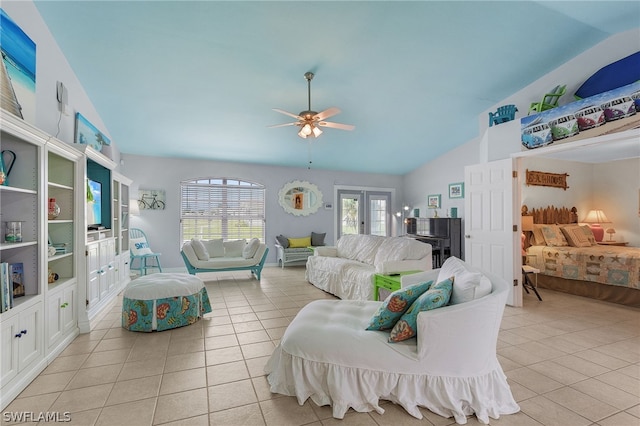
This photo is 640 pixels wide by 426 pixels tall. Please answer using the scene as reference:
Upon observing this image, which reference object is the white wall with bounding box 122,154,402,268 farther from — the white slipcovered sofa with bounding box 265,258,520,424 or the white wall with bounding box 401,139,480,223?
the white slipcovered sofa with bounding box 265,258,520,424

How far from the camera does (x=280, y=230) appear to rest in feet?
24.9

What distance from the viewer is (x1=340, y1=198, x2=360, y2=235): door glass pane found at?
27.3 ft

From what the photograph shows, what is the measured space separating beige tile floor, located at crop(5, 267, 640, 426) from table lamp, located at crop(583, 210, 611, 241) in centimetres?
274

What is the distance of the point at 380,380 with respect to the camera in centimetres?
188

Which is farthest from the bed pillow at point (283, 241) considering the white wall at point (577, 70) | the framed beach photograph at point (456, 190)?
the white wall at point (577, 70)

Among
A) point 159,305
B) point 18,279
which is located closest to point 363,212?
point 159,305

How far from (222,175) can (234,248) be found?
1.92 meters

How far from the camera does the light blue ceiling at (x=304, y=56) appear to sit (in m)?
2.92

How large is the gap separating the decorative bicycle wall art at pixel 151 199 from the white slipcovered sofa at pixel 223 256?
1.37m

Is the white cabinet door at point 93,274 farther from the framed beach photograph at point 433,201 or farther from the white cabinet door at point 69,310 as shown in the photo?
the framed beach photograph at point 433,201

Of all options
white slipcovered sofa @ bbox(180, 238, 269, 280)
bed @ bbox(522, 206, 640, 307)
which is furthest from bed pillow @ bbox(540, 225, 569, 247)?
white slipcovered sofa @ bbox(180, 238, 269, 280)

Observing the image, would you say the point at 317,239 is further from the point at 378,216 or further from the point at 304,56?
the point at 304,56

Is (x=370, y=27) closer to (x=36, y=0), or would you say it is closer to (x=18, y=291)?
(x=36, y=0)

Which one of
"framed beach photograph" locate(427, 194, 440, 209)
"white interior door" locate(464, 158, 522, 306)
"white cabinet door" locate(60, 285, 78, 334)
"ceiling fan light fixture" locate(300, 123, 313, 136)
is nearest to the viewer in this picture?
"white cabinet door" locate(60, 285, 78, 334)
